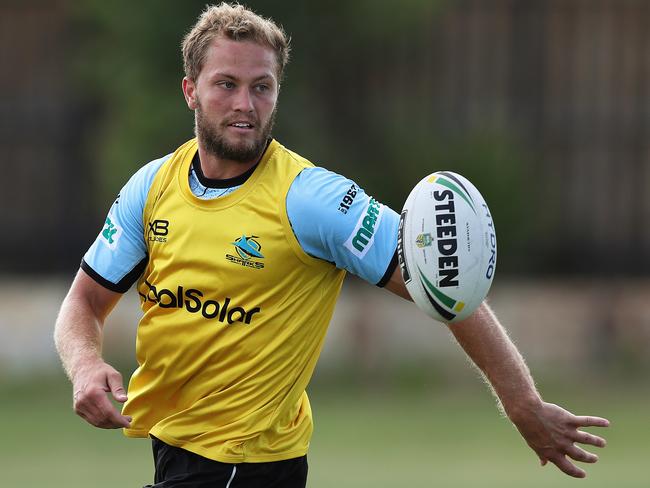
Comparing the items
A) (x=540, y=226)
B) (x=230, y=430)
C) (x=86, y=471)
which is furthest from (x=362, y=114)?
(x=230, y=430)

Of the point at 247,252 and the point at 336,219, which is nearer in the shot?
the point at 336,219

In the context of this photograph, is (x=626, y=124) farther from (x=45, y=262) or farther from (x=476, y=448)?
(x=45, y=262)

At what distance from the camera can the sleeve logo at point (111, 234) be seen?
5316 millimetres

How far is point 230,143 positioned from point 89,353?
37.6 inches

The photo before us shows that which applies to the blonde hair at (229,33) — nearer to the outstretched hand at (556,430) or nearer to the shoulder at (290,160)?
the shoulder at (290,160)

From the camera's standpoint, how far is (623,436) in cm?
1406

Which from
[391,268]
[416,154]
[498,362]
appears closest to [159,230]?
[391,268]

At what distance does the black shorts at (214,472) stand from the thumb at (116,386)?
1.75ft

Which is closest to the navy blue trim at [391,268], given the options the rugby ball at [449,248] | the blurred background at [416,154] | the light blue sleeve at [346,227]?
the light blue sleeve at [346,227]

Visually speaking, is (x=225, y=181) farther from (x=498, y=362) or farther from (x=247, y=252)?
(x=498, y=362)

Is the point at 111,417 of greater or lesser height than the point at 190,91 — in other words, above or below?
below

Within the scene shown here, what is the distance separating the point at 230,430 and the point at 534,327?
38.9 ft

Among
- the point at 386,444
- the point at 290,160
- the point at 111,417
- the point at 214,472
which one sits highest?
the point at 290,160

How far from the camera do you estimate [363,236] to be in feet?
15.9
